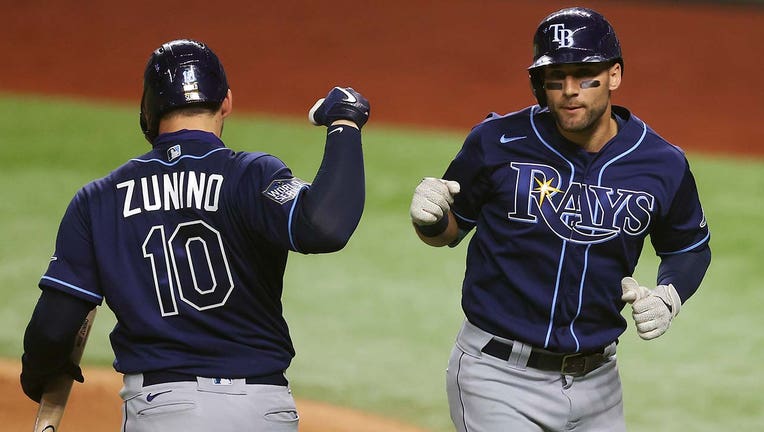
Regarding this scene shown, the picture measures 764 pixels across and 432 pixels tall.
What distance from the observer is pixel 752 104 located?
484 inches

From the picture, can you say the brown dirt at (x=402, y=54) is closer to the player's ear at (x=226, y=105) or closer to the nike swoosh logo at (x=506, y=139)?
the nike swoosh logo at (x=506, y=139)

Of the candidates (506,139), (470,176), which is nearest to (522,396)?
(470,176)

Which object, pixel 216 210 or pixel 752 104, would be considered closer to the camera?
pixel 216 210

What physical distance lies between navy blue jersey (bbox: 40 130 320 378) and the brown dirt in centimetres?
792

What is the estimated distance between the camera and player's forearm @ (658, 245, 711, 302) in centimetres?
411

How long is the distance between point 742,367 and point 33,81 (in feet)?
27.7

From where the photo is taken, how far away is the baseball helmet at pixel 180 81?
3.45 metres

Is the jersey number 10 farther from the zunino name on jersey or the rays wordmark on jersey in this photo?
the rays wordmark on jersey

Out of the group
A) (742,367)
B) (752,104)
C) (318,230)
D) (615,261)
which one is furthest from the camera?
(752,104)

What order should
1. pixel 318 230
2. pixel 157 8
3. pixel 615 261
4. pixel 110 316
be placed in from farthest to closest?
1. pixel 157 8
2. pixel 110 316
3. pixel 615 261
4. pixel 318 230

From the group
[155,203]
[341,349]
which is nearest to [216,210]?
[155,203]

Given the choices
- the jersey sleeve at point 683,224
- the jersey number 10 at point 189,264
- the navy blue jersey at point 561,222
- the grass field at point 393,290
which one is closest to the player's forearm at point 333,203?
the jersey number 10 at point 189,264

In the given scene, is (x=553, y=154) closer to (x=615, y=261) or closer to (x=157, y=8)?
(x=615, y=261)

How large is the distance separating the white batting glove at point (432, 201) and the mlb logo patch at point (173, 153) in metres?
0.85
